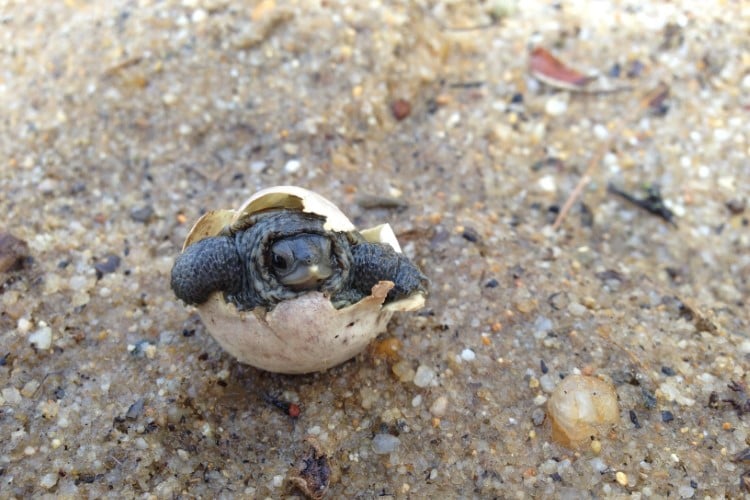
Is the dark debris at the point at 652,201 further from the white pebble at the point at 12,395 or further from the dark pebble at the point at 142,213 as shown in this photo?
the white pebble at the point at 12,395

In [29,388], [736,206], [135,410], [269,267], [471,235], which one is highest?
[269,267]

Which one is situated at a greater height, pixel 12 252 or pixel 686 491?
pixel 12 252

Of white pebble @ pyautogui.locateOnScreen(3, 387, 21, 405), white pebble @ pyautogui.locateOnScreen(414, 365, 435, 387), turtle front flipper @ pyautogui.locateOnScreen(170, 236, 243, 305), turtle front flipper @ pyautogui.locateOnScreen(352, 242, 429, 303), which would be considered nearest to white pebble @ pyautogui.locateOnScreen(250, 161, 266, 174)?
turtle front flipper @ pyautogui.locateOnScreen(170, 236, 243, 305)

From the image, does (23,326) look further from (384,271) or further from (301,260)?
(384,271)

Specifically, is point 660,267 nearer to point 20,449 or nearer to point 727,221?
point 727,221

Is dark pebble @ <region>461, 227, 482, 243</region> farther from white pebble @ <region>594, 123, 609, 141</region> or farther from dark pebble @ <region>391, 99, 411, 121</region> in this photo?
white pebble @ <region>594, 123, 609, 141</region>

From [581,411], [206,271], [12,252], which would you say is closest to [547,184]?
[581,411]
